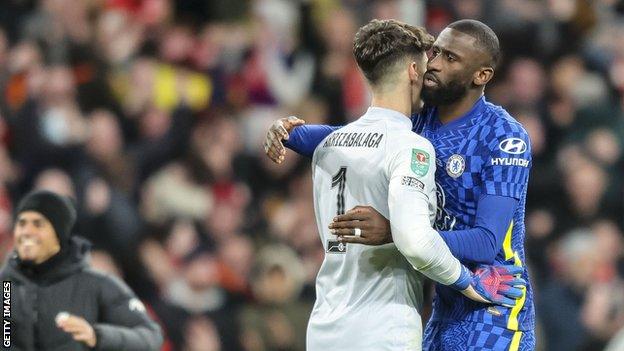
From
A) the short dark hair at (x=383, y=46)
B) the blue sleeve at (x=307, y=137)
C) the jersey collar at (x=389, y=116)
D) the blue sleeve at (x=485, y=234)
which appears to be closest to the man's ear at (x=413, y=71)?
the short dark hair at (x=383, y=46)

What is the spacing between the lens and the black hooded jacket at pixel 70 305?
7.08m

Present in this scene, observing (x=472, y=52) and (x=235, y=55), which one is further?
(x=235, y=55)

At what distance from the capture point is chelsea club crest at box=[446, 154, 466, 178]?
5.36 meters

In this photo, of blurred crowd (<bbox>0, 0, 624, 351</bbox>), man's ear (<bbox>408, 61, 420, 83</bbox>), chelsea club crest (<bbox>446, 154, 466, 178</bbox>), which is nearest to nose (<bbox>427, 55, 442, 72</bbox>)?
man's ear (<bbox>408, 61, 420, 83</bbox>)

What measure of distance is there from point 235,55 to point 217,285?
2.54 metres

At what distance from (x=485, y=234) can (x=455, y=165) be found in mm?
335

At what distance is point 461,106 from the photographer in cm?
549

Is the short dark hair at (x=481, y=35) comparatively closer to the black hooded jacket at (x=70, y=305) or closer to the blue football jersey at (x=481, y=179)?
the blue football jersey at (x=481, y=179)

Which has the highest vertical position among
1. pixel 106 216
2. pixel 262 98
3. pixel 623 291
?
pixel 262 98

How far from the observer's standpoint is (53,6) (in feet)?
36.8

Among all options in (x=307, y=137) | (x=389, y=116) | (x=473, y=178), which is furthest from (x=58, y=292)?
(x=473, y=178)

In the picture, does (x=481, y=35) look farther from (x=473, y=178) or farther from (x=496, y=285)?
(x=496, y=285)

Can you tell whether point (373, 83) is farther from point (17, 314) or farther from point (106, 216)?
point (106, 216)

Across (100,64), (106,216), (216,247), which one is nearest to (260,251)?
(216,247)
